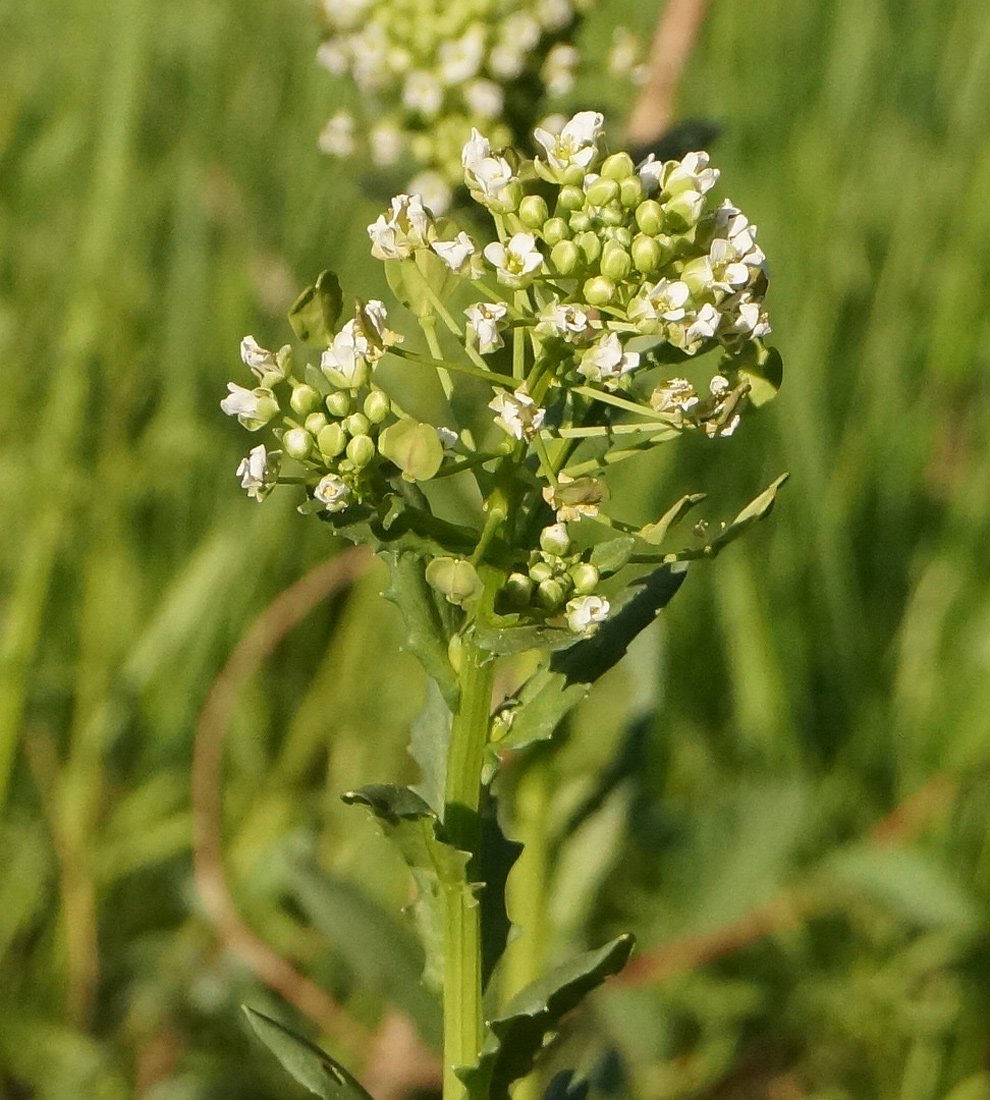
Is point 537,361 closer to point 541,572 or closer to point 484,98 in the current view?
point 541,572

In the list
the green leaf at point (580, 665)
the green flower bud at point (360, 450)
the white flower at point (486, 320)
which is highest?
the white flower at point (486, 320)

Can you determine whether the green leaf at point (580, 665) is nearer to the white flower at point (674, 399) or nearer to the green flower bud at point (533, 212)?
the white flower at point (674, 399)

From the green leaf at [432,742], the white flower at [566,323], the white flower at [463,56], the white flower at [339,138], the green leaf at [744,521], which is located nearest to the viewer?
the white flower at [566,323]

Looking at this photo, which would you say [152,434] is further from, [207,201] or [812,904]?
[812,904]

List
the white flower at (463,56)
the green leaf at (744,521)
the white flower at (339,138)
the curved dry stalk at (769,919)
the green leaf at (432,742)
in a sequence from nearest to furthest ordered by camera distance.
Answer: the green leaf at (744,521) → the green leaf at (432,742) → the white flower at (463,56) → the white flower at (339,138) → the curved dry stalk at (769,919)

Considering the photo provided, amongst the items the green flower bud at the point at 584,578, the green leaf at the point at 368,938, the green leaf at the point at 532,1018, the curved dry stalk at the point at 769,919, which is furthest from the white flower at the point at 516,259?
the curved dry stalk at the point at 769,919
